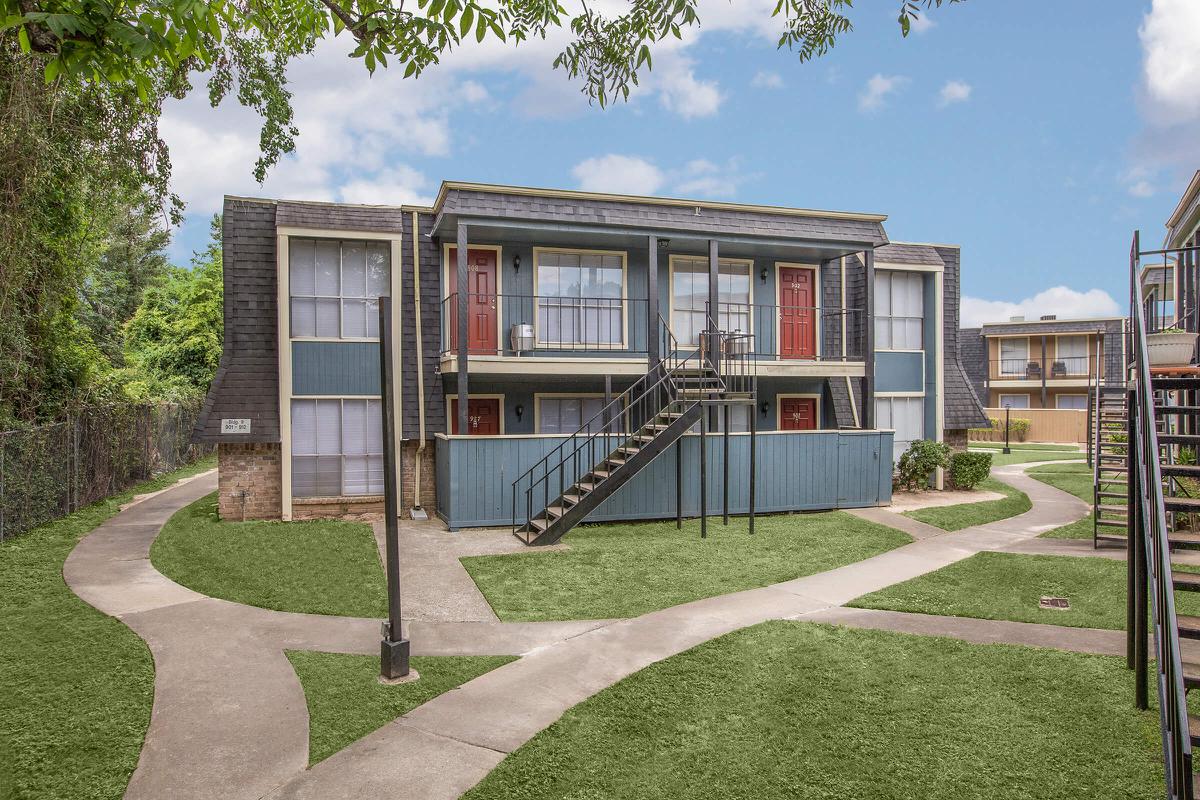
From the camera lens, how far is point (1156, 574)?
4.72m

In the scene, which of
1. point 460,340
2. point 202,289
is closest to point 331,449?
point 460,340

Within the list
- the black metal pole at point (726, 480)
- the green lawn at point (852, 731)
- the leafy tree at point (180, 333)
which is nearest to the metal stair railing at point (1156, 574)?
the green lawn at point (852, 731)

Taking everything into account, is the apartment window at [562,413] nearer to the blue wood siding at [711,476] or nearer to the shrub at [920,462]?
the blue wood siding at [711,476]

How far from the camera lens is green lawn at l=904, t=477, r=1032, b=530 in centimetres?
1373

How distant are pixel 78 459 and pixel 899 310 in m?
18.4

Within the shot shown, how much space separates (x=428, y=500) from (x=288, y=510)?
2566 millimetres

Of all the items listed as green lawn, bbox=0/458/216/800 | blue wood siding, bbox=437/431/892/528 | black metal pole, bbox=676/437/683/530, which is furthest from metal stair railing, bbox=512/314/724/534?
green lawn, bbox=0/458/216/800

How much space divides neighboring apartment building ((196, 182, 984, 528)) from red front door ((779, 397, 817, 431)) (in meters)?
1.31

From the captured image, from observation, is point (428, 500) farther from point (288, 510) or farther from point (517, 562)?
point (517, 562)

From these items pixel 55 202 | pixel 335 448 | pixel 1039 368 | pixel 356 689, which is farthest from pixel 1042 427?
pixel 55 202

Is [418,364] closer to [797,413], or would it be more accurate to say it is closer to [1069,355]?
[797,413]

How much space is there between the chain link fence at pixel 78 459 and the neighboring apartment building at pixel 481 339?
8.87 ft

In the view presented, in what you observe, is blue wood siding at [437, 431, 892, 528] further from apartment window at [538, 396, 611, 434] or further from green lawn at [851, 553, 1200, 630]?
green lawn at [851, 553, 1200, 630]

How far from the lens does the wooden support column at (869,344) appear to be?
50.8 feet
